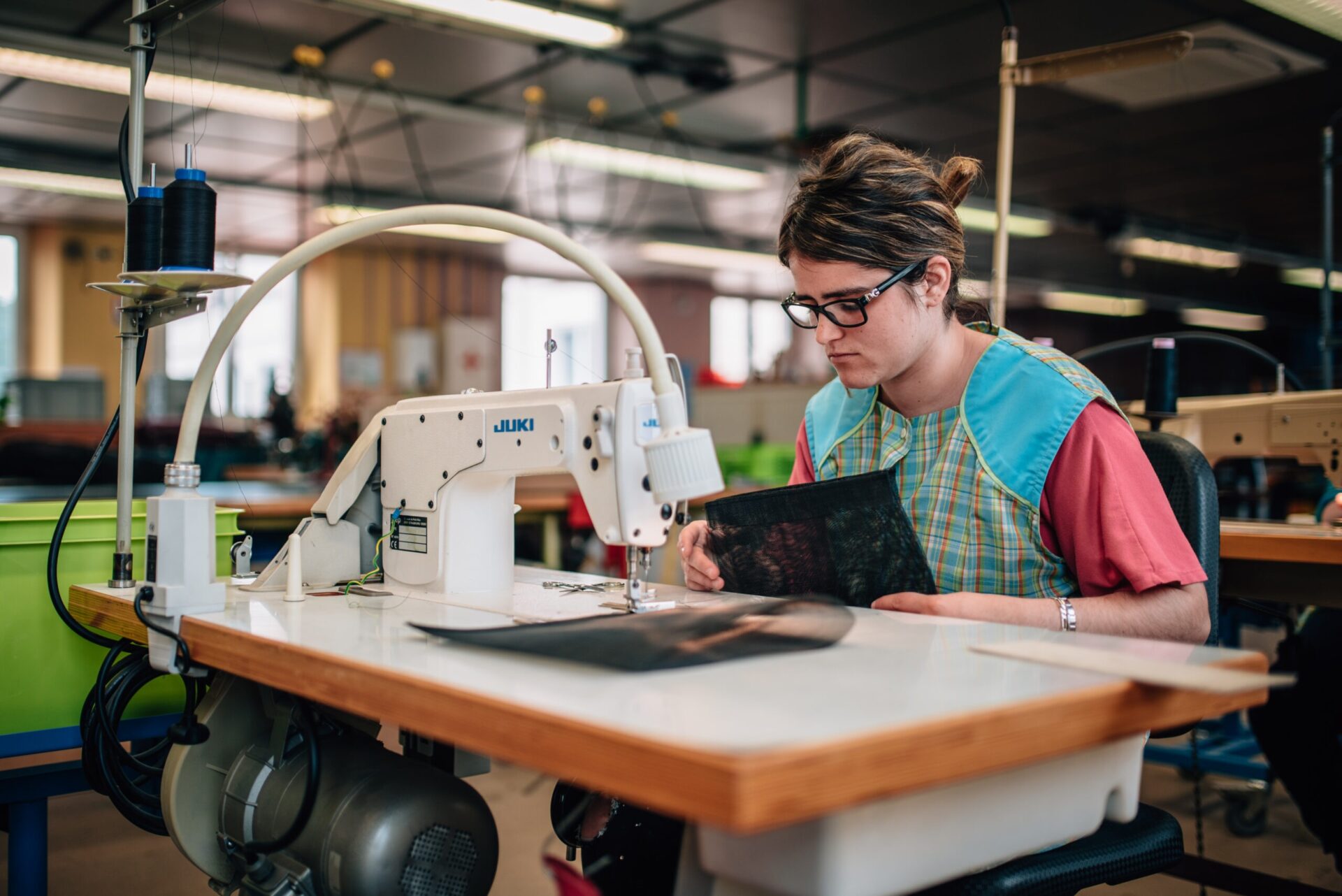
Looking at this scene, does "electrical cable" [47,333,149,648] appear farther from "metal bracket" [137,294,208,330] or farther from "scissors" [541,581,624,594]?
"scissors" [541,581,624,594]

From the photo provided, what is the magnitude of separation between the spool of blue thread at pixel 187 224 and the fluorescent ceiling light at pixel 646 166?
4.54 meters

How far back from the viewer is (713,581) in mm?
1548

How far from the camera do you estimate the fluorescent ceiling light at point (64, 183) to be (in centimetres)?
687

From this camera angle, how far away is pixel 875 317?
1.46 meters

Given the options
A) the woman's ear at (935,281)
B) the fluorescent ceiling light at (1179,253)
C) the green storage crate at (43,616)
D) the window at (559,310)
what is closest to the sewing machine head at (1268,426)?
the woman's ear at (935,281)

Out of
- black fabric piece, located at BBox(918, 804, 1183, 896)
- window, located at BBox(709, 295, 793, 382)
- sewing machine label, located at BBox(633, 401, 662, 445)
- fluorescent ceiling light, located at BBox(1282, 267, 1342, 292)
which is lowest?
black fabric piece, located at BBox(918, 804, 1183, 896)

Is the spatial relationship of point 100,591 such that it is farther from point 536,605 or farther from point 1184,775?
point 1184,775

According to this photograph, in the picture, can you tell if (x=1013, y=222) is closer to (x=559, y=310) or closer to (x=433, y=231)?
(x=433, y=231)

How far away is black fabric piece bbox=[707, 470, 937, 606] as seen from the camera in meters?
1.34

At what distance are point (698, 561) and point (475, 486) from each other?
0.33m

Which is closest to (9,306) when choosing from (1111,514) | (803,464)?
(803,464)

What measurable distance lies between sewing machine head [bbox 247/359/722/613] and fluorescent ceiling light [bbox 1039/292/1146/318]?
11.9 metres

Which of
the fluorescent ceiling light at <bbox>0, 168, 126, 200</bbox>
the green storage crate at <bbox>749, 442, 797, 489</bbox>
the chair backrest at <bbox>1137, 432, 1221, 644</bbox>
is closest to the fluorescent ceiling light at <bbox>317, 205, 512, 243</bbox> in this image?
the fluorescent ceiling light at <bbox>0, 168, 126, 200</bbox>

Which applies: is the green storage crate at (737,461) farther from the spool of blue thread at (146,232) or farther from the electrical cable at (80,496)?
the spool of blue thread at (146,232)
